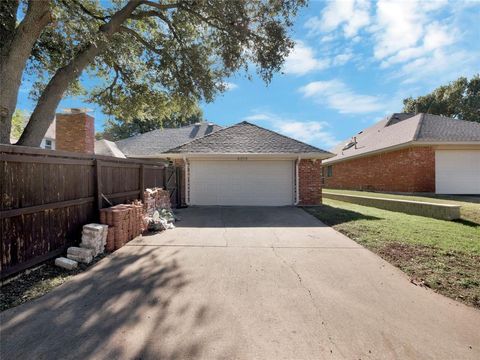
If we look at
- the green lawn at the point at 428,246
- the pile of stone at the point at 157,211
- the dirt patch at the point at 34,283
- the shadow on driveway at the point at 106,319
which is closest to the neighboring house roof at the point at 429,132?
the green lawn at the point at 428,246

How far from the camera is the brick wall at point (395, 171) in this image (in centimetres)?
1343

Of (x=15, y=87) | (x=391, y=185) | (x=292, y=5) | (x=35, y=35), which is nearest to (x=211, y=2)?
(x=292, y=5)

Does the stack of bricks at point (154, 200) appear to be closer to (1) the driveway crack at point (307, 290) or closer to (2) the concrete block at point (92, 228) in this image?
(2) the concrete block at point (92, 228)

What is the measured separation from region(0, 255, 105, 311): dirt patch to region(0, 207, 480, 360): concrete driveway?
0.68 ft

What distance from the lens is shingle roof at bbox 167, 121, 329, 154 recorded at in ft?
37.2

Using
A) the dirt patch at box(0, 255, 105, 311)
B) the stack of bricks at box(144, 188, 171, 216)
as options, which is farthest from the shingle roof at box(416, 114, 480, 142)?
the dirt patch at box(0, 255, 105, 311)

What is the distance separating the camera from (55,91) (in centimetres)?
682

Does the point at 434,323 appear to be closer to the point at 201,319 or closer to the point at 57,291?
the point at 201,319

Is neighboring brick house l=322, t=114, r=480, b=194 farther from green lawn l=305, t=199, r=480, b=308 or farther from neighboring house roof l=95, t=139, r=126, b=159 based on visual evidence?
neighboring house roof l=95, t=139, r=126, b=159

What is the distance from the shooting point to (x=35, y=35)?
6016 millimetres

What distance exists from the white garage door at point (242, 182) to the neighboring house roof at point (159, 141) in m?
5.37

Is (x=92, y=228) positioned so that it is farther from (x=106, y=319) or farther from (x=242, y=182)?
(x=242, y=182)

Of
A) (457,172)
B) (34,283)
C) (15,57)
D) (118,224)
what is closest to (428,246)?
(118,224)

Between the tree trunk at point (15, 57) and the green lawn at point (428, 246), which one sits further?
the tree trunk at point (15, 57)
